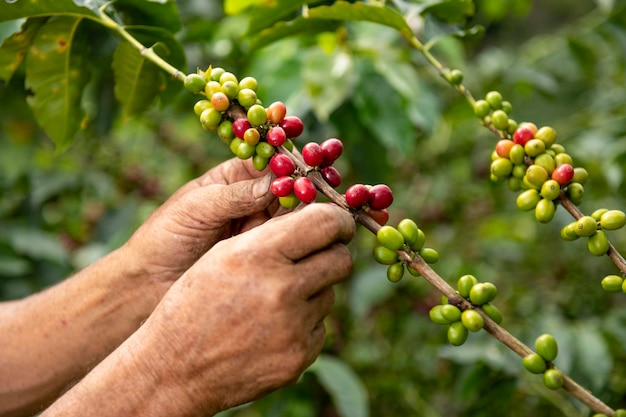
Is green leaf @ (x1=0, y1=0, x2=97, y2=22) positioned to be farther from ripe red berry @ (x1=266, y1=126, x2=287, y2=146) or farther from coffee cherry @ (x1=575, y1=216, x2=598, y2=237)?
coffee cherry @ (x1=575, y1=216, x2=598, y2=237)

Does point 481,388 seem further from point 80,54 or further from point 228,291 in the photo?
point 80,54

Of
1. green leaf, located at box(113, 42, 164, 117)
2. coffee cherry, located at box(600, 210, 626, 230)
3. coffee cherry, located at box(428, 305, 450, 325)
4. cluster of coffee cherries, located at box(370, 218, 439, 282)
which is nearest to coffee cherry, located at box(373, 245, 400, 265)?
cluster of coffee cherries, located at box(370, 218, 439, 282)

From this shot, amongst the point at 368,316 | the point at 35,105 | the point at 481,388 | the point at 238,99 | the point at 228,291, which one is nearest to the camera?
the point at 228,291

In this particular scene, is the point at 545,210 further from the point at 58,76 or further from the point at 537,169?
the point at 58,76

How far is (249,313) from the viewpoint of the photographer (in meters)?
0.96

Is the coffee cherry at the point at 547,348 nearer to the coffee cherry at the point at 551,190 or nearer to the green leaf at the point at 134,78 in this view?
the coffee cherry at the point at 551,190

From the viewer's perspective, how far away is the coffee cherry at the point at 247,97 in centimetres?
104

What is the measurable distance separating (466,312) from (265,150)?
0.40m

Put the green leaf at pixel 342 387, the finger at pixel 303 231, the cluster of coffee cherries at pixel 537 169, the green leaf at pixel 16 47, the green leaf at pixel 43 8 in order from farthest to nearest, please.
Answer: the green leaf at pixel 342 387 → the green leaf at pixel 16 47 → the green leaf at pixel 43 8 → the cluster of coffee cherries at pixel 537 169 → the finger at pixel 303 231

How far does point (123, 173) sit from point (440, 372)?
163 cm

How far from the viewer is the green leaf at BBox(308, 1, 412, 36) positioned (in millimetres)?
1256

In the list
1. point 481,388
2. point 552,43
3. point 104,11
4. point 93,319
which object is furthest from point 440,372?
point 104,11

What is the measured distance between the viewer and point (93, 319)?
144 centimetres

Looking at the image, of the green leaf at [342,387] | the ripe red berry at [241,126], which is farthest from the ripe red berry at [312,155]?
the green leaf at [342,387]
